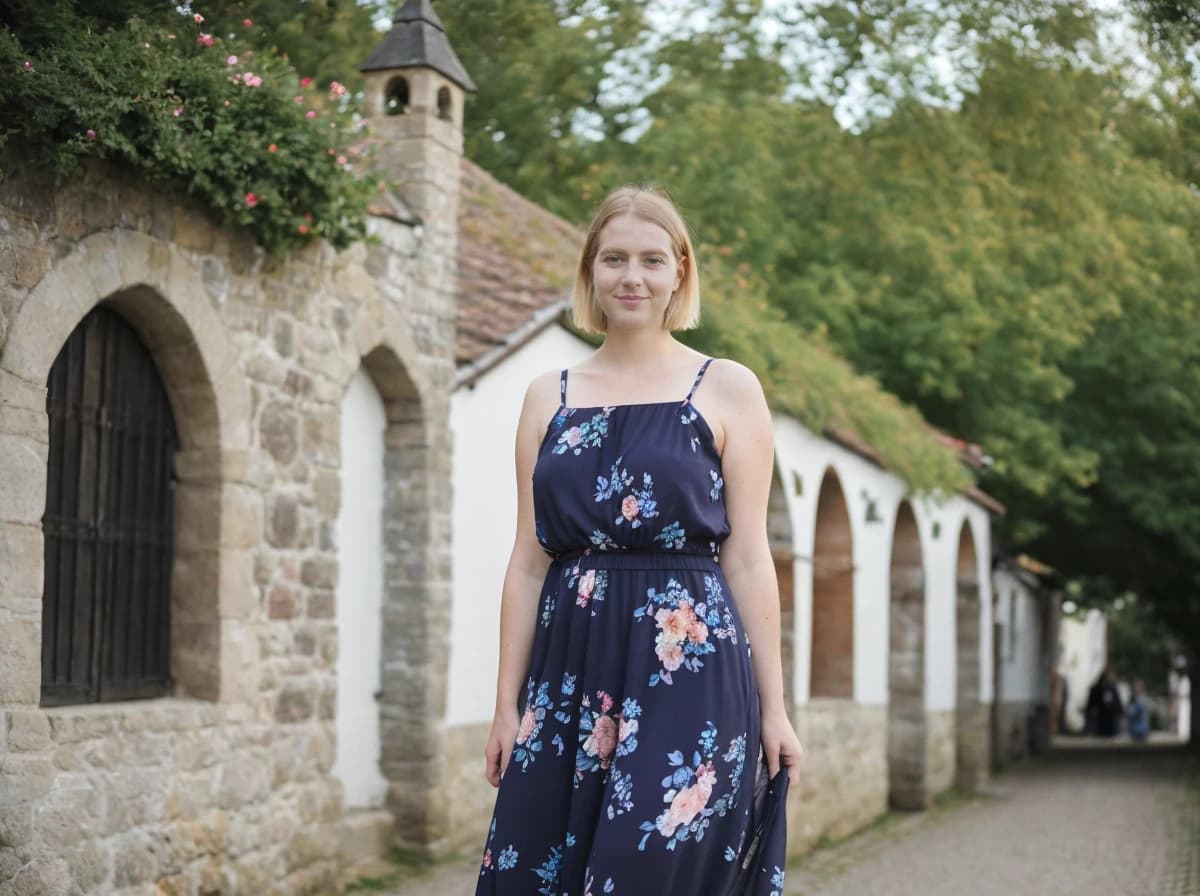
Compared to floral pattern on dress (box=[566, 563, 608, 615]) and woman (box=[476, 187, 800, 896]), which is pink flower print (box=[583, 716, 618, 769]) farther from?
floral pattern on dress (box=[566, 563, 608, 615])

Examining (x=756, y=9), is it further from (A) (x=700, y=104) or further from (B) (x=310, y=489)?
(B) (x=310, y=489)

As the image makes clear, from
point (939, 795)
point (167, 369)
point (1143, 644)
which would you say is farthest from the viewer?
point (1143, 644)

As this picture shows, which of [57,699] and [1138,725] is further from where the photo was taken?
[1138,725]

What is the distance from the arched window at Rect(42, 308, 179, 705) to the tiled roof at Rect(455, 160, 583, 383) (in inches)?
106

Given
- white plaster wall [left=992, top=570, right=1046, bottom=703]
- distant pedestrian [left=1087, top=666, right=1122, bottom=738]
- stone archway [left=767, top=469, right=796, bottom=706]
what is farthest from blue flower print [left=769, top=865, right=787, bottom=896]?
distant pedestrian [left=1087, top=666, right=1122, bottom=738]

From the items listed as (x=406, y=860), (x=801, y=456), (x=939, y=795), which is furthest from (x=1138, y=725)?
(x=406, y=860)

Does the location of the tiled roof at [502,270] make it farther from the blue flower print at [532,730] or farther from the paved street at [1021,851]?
the blue flower print at [532,730]

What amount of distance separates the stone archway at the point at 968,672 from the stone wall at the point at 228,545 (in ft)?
38.3

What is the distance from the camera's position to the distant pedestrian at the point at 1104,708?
1516 inches

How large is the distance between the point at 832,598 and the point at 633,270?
1123cm

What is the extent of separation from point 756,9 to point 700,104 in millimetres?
2430

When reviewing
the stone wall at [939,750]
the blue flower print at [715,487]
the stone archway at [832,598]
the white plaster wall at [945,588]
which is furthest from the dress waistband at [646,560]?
the stone wall at [939,750]

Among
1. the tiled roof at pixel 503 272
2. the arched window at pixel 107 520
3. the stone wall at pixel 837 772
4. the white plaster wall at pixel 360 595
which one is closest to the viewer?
the arched window at pixel 107 520

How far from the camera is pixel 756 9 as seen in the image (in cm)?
2009
